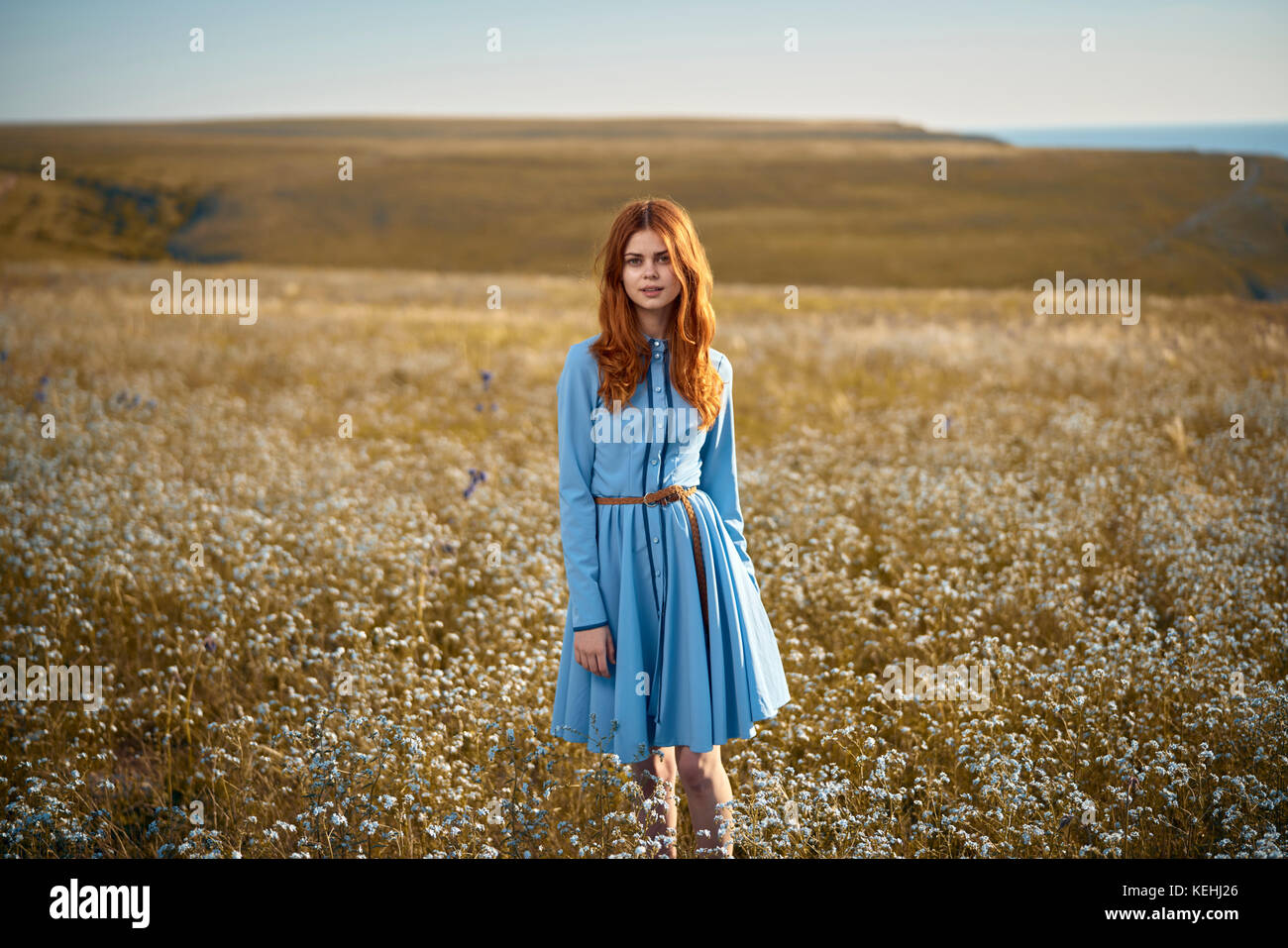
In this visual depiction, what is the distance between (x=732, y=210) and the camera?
71.4 m

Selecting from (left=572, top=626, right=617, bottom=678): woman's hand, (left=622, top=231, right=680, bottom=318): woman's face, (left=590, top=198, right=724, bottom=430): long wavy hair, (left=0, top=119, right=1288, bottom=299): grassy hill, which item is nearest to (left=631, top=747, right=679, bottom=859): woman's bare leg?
(left=572, top=626, right=617, bottom=678): woman's hand

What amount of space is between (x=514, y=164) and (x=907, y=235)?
55.1 m

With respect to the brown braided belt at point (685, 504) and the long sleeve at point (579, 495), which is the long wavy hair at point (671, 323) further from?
the brown braided belt at point (685, 504)

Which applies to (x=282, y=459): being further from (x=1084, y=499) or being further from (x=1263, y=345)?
(x=1263, y=345)

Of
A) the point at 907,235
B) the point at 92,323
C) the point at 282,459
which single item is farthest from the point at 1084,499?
the point at 907,235

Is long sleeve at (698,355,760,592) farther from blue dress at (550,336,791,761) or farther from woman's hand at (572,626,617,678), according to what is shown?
woman's hand at (572,626,617,678)

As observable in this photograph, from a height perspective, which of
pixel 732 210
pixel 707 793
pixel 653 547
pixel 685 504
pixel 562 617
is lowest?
pixel 707 793

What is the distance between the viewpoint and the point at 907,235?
5928cm

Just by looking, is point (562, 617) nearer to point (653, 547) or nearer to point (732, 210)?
point (653, 547)

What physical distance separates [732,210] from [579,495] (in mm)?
71638

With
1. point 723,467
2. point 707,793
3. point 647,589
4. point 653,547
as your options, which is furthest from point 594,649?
point 723,467

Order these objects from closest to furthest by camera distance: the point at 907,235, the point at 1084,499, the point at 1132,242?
the point at 1084,499 → the point at 1132,242 → the point at 907,235

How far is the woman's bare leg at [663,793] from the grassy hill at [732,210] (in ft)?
106

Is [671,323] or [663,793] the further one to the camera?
[671,323]
